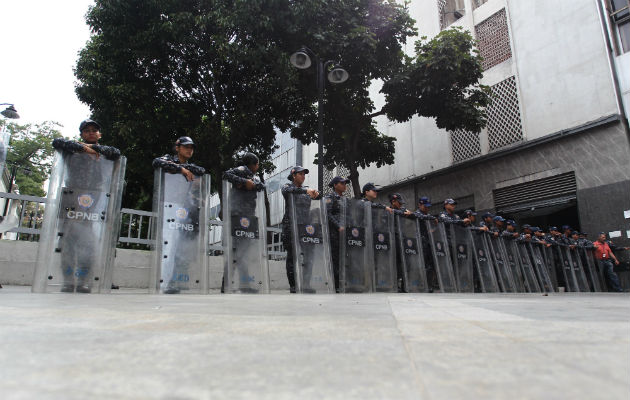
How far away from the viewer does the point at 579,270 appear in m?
11.7

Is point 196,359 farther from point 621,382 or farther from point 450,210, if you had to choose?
point 450,210

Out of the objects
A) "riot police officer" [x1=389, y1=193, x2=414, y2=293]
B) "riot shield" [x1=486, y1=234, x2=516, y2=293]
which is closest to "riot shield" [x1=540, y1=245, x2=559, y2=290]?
"riot shield" [x1=486, y1=234, x2=516, y2=293]

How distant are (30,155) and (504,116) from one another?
29.3 meters

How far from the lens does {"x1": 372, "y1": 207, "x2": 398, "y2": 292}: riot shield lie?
6.29m

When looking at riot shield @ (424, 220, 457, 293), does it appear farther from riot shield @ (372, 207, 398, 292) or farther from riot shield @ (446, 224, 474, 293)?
riot shield @ (372, 207, 398, 292)

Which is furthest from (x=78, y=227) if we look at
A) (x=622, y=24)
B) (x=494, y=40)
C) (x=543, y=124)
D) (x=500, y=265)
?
(x=494, y=40)

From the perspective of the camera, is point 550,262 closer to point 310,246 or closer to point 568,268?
point 568,268

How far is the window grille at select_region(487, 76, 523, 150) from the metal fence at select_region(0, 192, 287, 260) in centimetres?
995

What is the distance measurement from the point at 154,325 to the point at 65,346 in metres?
0.39

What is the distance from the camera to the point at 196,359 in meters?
0.77

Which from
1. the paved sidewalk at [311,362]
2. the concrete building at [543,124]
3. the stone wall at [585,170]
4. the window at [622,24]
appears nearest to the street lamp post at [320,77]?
the paved sidewalk at [311,362]

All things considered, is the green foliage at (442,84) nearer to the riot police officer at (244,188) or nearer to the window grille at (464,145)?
the window grille at (464,145)

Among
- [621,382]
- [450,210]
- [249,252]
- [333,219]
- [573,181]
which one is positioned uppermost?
[573,181]

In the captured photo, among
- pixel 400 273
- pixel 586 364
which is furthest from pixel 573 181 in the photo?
pixel 586 364
